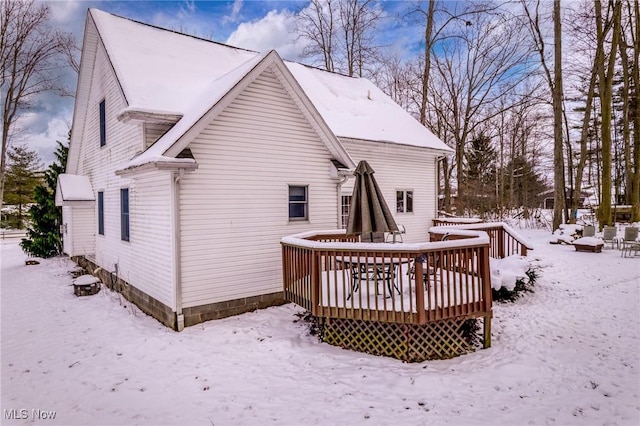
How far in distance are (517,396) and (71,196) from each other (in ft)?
42.3

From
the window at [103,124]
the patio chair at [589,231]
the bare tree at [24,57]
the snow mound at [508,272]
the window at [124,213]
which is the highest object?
the bare tree at [24,57]

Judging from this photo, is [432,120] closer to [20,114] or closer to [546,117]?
[546,117]

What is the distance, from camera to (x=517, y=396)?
4203mm

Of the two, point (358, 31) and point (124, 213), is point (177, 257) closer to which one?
point (124, 213)

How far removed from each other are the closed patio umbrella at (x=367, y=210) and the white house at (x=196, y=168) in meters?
2.18

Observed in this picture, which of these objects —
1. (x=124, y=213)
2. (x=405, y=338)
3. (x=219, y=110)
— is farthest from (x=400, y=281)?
(x=124, y=213)

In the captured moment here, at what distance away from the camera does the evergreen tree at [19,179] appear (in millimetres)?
30359

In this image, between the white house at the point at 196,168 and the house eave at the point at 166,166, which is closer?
the house eave at the point at 166,166

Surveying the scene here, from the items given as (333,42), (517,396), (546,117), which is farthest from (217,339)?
(546,117)

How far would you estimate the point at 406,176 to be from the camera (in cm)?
1324

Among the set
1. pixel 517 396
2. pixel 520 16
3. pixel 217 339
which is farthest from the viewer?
pixel 520 16

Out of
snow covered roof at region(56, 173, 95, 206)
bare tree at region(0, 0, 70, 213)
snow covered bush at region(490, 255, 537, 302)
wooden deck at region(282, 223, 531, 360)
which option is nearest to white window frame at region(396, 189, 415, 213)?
snow covered bush at region(490, 255, 537, 302)

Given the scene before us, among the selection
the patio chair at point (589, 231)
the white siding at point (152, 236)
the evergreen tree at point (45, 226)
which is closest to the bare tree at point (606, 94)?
the patio chair at point (589, 231)

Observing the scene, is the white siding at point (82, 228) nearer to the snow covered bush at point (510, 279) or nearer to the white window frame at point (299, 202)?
the white window frame at point (299, 202)
